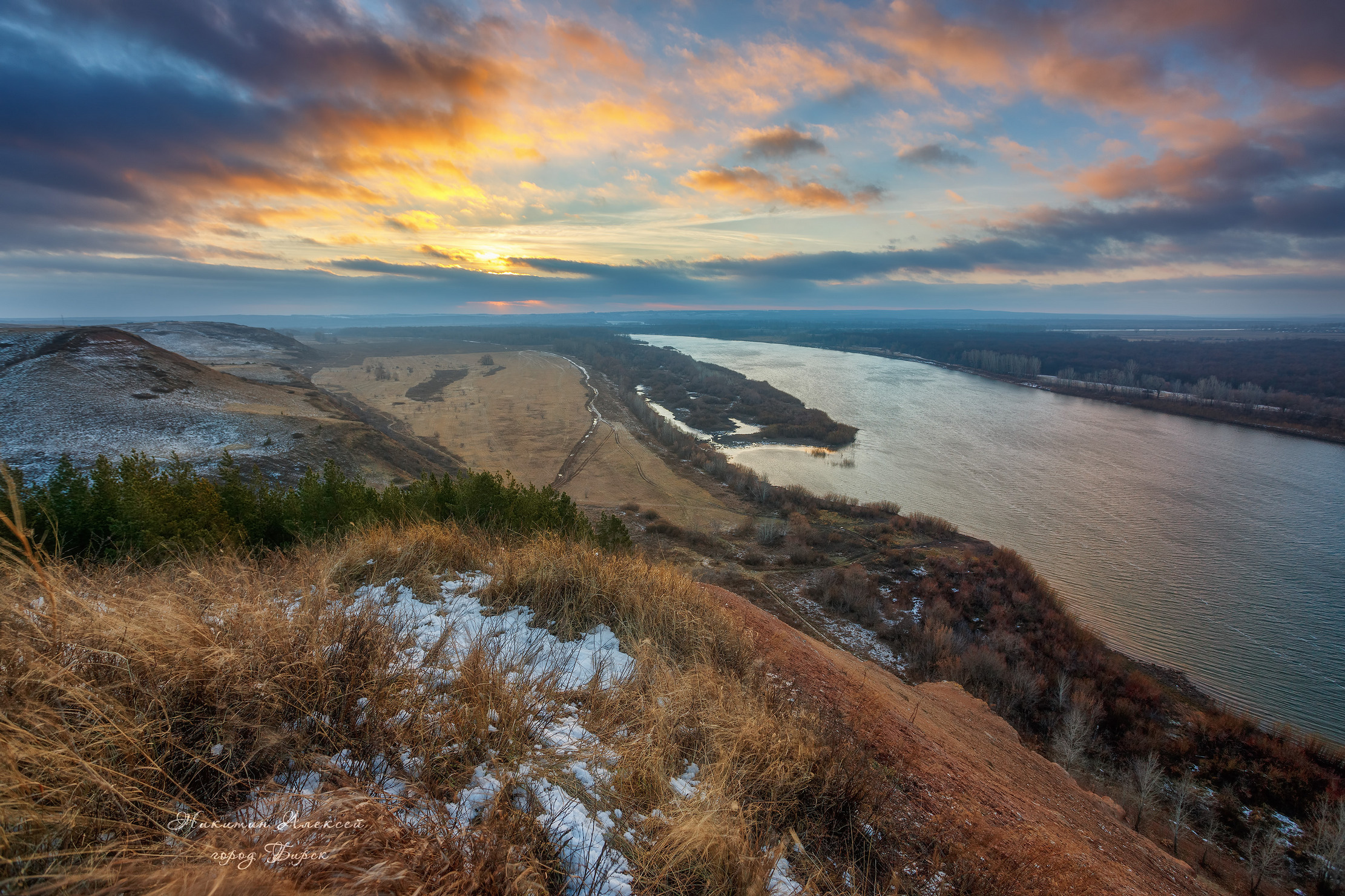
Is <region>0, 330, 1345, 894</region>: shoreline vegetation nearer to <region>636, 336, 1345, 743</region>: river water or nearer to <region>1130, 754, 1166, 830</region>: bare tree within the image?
<region>1130, 754, 1166, 830</region>: bare tree

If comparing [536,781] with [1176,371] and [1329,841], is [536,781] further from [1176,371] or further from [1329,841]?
[1176,371]

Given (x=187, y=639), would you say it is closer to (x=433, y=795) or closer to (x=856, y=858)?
(x=433, y=795)

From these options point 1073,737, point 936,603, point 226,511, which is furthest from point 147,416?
point 1073,737

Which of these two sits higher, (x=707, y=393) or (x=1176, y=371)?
(x=1176, y=371)

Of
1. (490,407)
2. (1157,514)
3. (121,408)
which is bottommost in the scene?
(490,407)

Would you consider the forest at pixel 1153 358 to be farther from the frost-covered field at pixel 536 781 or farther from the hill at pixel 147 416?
the hill at pixel 147 416

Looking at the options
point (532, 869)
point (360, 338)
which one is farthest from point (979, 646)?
point (360, 338)
